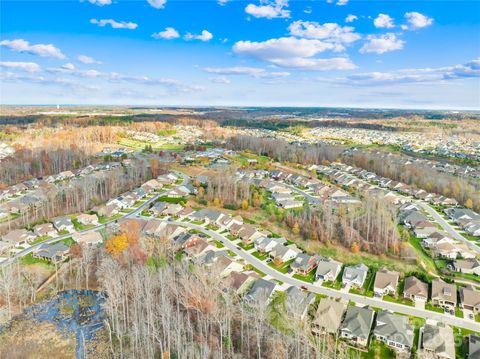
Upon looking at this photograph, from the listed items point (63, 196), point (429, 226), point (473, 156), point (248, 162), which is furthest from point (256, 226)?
point (473, 156)

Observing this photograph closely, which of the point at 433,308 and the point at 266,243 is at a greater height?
the point at 266,243

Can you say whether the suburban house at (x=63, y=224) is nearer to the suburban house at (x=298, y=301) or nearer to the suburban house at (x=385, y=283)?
the suburban house at (x=298, y=301)

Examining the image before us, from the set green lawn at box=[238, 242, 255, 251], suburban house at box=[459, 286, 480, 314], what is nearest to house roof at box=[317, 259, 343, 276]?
green lawn at box=[238, 242, 255, 251]

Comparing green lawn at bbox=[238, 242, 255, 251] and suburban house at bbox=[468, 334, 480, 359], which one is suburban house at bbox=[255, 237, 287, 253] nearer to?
green lawn at bbox=[238, 242, 255, 251]

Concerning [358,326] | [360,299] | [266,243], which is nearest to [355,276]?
[360,299]

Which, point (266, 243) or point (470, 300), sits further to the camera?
point (266, 243)

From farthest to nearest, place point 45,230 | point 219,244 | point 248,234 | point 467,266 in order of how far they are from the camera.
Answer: point 45,230, point 248,234, point 219,244, point 467,266

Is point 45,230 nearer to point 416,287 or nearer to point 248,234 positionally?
point 248,234
